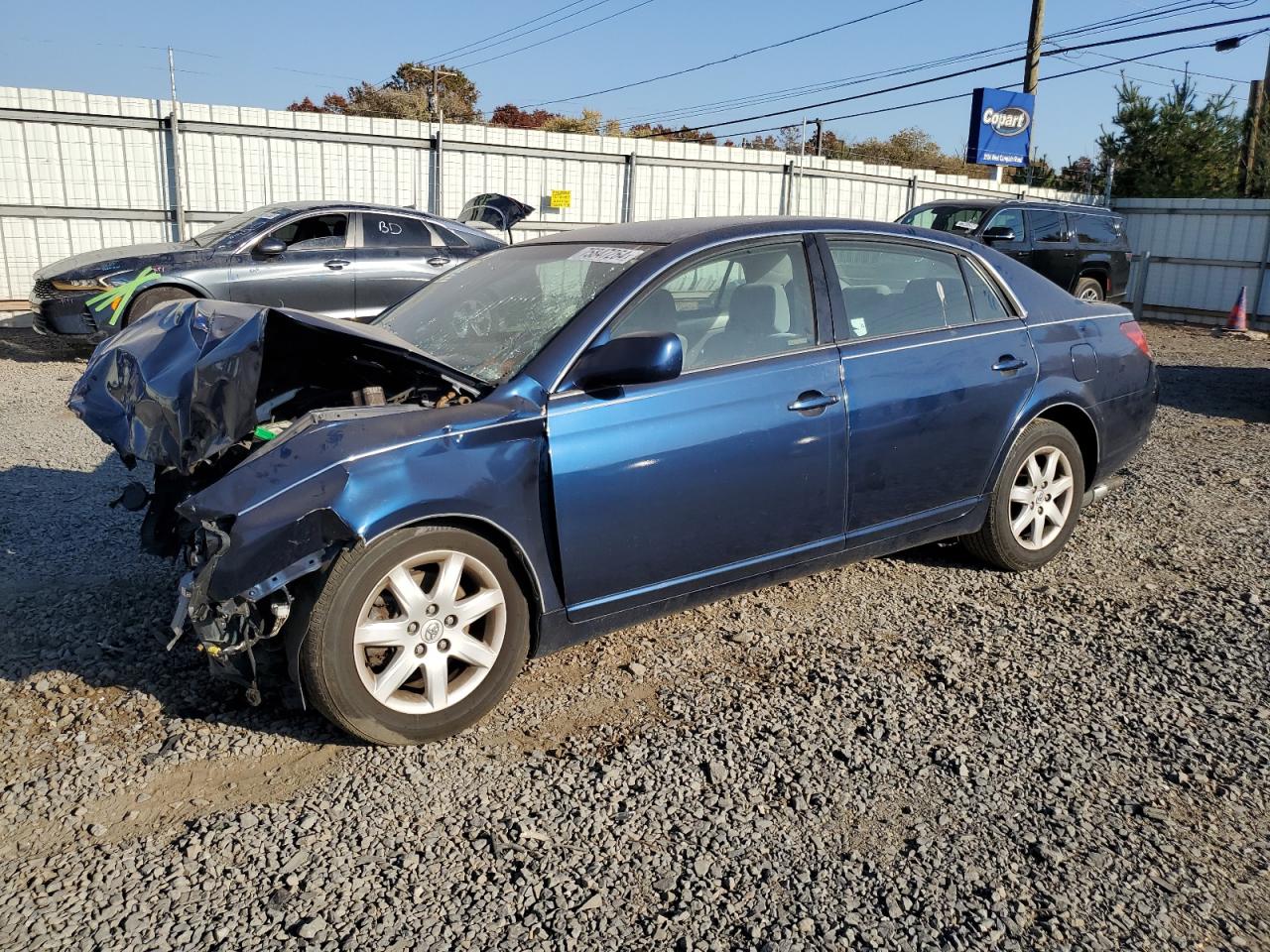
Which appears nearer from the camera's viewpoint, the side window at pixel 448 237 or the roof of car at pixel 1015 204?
the side window at pixel 448 237

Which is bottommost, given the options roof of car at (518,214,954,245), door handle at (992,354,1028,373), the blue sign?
door handle at (992,354,1028,373)

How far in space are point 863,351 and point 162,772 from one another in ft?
9.68

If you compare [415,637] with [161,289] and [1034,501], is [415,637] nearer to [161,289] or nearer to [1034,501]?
[1034,501]

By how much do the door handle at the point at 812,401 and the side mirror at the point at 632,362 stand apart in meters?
0.62

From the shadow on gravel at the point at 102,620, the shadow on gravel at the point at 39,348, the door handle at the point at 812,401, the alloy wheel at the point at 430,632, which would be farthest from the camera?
the shadow on gravel at the point at 39,348

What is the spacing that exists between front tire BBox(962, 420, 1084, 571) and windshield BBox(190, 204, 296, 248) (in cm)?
827

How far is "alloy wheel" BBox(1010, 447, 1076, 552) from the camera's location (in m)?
4.82

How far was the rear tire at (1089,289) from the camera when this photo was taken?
15156mm

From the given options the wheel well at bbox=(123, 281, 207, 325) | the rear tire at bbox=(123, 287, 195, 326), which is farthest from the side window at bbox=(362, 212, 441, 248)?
the rear tire at bbox=(123, 287, 195, 326)

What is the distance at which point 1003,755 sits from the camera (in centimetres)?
331

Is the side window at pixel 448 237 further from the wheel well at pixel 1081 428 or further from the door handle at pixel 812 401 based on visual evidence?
the door handle at pixel 812 401

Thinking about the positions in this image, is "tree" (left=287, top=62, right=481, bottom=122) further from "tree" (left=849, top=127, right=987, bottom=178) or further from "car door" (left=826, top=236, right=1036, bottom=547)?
"car door" (left=826, top=236, right=1036, bottom=547)

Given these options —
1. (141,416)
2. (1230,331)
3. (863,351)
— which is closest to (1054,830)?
(863,351)

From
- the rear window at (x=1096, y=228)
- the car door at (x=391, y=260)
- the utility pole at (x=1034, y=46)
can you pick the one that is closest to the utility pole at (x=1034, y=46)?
the utility pole at (x=1034, y=46)
